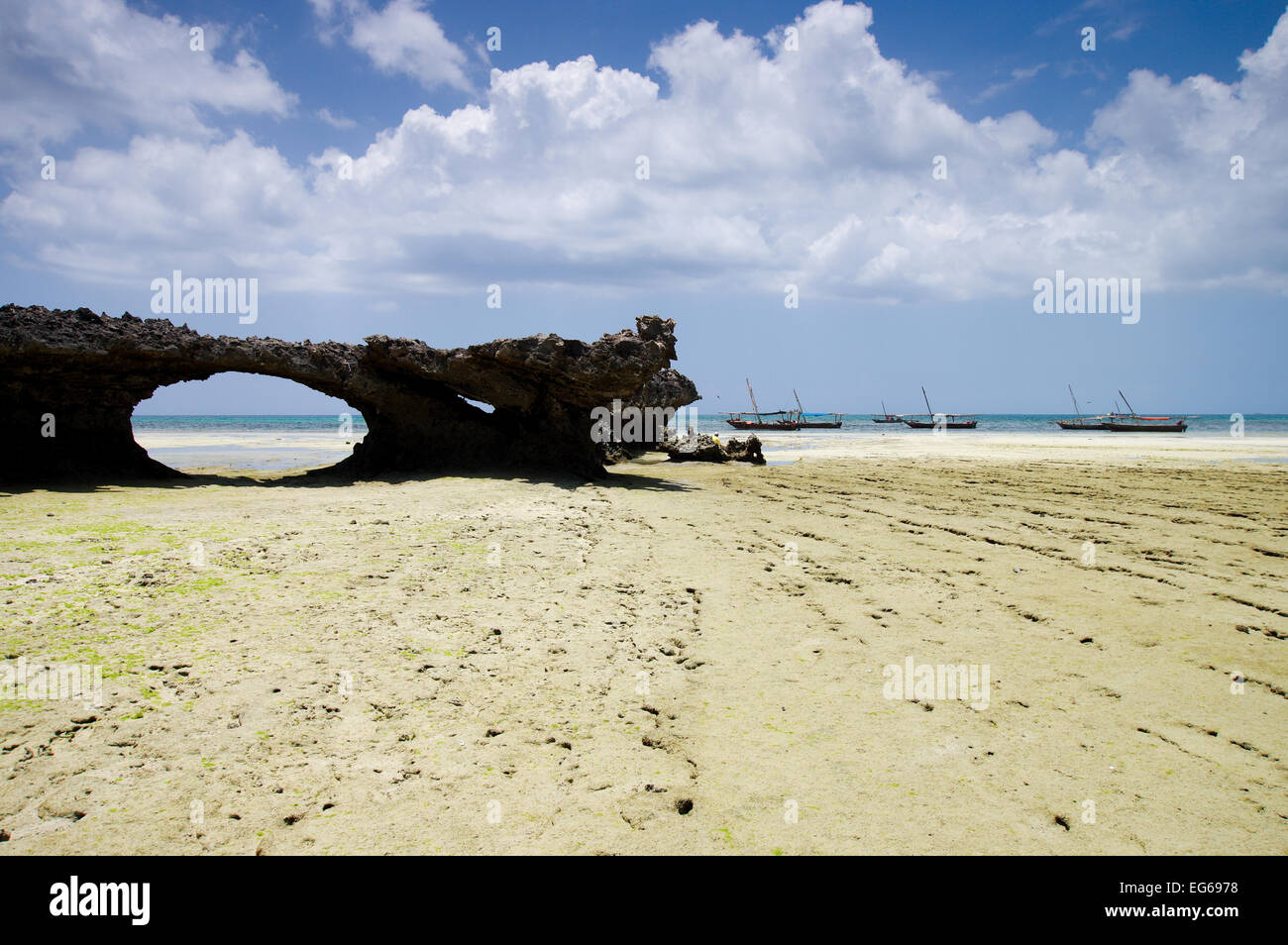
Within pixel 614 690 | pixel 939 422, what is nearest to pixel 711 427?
pixel 939 422

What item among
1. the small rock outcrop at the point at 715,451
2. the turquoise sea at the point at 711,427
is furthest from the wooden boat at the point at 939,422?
the small rock outcrop at the point at 715,451

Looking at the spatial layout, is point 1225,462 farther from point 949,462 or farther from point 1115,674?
point 1115,674

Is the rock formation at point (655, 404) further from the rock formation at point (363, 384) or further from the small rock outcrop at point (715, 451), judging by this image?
the rock formation at point (363, 384)

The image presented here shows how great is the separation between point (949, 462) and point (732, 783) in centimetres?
2260

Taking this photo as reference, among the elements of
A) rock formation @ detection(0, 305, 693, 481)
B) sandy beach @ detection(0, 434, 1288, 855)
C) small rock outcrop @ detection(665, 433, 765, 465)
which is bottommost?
sandy beach @ detection(0, 434, 1288, 855)

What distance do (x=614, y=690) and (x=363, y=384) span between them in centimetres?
1106

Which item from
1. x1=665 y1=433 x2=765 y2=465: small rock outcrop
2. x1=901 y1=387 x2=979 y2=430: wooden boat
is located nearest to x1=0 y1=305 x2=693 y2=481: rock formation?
x1=665 y1=433 x2=765 y2=465: small rock outcrop

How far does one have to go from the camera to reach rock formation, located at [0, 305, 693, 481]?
34.5 ft

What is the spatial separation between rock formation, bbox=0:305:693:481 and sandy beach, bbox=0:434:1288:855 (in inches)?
125

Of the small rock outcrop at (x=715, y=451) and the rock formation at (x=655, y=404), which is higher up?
the rock formation at (x=655, y=404)

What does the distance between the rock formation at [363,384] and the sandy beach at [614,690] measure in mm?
3187

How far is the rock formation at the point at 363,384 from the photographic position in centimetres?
1051

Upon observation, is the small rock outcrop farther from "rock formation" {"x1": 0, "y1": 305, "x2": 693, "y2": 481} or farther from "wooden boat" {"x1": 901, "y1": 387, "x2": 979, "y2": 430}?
"wooden boat" {"x1": 901, "y1": 387, "x2": 979, "y2": 430}
